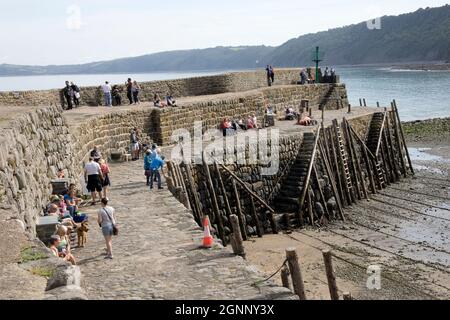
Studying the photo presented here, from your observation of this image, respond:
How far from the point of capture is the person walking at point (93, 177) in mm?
14203

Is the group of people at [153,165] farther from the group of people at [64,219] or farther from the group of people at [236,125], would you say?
the group of people at [236,125]

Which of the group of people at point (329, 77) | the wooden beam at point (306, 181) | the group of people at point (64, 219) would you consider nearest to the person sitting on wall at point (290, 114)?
the wooden beam at point (306, 181)

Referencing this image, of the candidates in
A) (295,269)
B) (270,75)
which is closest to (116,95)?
(270,75)

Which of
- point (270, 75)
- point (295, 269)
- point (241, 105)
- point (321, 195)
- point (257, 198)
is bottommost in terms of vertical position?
point (321, 195)

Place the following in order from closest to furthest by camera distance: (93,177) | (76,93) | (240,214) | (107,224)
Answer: (107,224)
(93,177)
(240,214)
(76,93)

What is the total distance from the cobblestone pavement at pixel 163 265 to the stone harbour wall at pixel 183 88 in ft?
37.2

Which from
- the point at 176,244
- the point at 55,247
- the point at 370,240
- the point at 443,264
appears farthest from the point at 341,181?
the point at 55,247

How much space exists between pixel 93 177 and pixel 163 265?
5.43m


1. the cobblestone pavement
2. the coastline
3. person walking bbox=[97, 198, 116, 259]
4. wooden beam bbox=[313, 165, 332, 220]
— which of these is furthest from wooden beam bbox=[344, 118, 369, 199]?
person walking bbox=[97, 198, 116, 259]

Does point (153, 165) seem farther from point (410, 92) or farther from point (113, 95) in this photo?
point (410, 92)

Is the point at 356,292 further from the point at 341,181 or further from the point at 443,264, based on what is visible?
the point at 341,181

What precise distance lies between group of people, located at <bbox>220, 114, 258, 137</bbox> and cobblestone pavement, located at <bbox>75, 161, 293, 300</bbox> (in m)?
11.7

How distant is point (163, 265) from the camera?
9.62m

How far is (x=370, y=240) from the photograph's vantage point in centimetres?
2014
